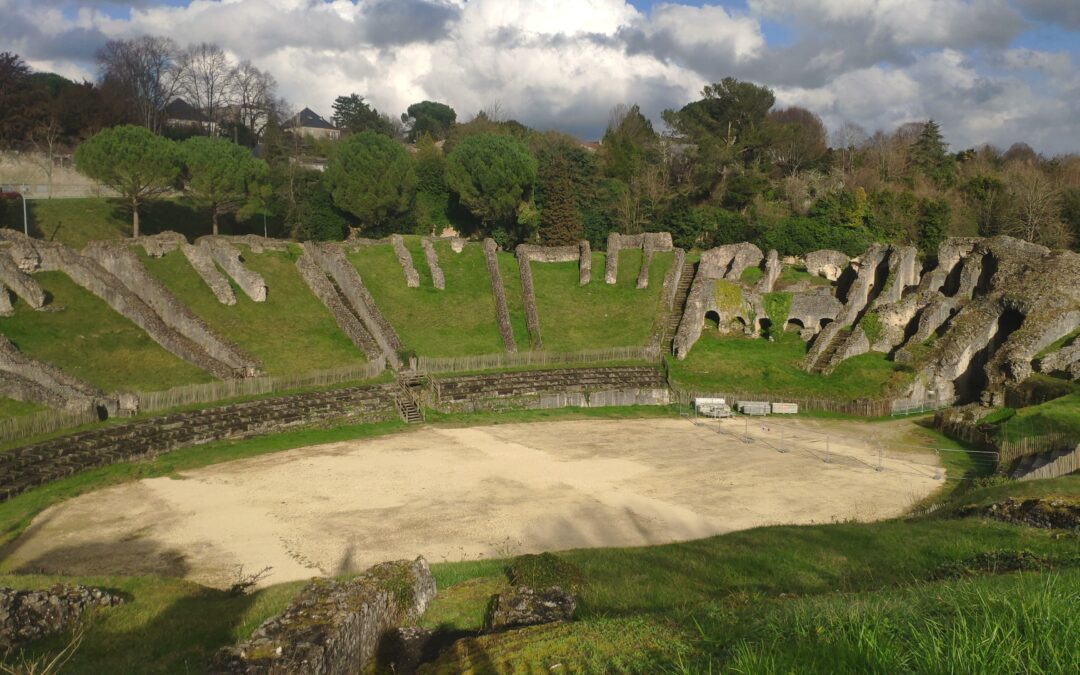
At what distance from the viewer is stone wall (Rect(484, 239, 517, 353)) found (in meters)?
38.4

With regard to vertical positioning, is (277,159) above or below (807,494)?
above

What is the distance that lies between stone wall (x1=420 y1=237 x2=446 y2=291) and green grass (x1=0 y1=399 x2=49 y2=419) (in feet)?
73.5

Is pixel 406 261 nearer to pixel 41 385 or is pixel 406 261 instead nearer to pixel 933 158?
pixel 41 385

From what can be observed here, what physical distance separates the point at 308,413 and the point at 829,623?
2589 cm

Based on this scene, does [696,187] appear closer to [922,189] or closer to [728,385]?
[922,189]

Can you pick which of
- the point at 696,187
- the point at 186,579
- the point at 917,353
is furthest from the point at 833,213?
the point at 186,579

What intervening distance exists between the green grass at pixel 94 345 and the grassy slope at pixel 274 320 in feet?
10.4

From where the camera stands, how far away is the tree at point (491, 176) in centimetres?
5494

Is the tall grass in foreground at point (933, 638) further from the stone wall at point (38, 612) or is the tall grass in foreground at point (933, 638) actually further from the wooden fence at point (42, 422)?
the wooden fence at point (42, 422)

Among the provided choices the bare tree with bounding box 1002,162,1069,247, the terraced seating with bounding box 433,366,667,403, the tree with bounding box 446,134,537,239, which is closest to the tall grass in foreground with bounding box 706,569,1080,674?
the terraced seating with bounding box 433,366,667,403

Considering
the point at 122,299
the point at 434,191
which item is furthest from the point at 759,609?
the point at 434,191

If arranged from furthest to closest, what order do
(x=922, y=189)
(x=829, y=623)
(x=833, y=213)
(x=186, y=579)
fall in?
(x=922, y=189), (x=833, y=213), (x=186, y=579), (x=829, y=623)

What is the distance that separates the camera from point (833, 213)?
56.1 m

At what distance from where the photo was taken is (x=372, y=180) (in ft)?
172
